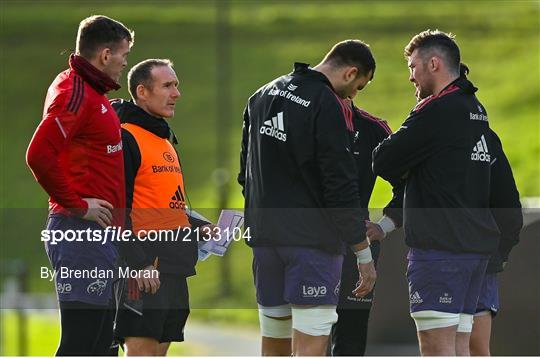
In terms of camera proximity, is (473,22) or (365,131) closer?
(365,131)

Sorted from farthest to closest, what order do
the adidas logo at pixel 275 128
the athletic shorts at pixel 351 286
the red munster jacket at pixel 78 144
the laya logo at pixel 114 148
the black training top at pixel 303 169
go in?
the athletic shorts at pixel 351 286, the adidas logo at pixel 275 128, the black training top at pixel 303 169, the laya logo at pixel 114 148, the red munster jacket at pixel 78 144

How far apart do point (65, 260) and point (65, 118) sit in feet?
2.50

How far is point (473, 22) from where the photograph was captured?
156 ft

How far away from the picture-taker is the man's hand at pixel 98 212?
6512 mm

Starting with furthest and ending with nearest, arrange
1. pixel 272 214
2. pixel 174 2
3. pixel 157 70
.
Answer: pixel 174 2 < pixel 157 70 < pixel 272 214

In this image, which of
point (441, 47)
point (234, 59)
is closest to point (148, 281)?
point (441, 47)

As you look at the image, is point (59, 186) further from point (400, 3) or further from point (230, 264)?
point (400, 3)

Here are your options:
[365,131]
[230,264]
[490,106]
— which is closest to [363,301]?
[365,131]

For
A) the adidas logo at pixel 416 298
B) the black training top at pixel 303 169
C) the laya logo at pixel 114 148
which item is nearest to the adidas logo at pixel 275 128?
the black training top at pixel 303 169

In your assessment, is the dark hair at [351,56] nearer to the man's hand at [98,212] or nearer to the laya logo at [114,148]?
the laya logo at [114,148]

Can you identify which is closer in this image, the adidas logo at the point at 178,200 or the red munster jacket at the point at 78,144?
the red munster jacket at the point at 78,144

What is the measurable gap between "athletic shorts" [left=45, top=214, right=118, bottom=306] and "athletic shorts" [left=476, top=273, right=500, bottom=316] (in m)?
2.32

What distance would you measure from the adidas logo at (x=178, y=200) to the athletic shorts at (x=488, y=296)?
6.22 feet

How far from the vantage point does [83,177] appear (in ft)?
21.5
